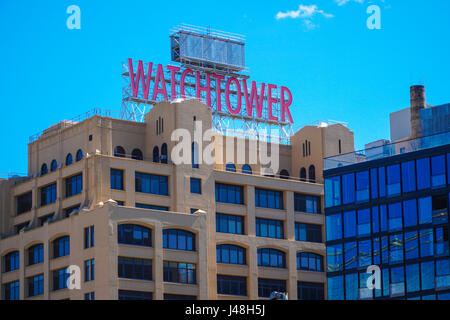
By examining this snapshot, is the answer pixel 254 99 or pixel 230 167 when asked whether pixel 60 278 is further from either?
pixel 254 99

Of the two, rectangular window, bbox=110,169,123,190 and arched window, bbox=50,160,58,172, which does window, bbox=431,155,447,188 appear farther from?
arched window, bbox=50,160,58,172

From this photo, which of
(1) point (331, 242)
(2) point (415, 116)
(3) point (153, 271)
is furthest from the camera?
(3) point (153, 271)

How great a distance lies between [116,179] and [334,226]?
31.2 meters

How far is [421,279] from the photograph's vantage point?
261 feet

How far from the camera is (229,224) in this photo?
116500mm

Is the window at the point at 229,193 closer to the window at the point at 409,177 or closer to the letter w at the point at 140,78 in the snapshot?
the letter w at the point at 140,78

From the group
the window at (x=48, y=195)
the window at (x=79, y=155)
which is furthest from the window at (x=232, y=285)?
the window at (x=48, y=195)

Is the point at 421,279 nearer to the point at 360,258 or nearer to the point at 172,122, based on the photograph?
the point at 360,258

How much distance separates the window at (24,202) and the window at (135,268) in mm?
20890

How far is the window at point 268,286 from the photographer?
116625mm
